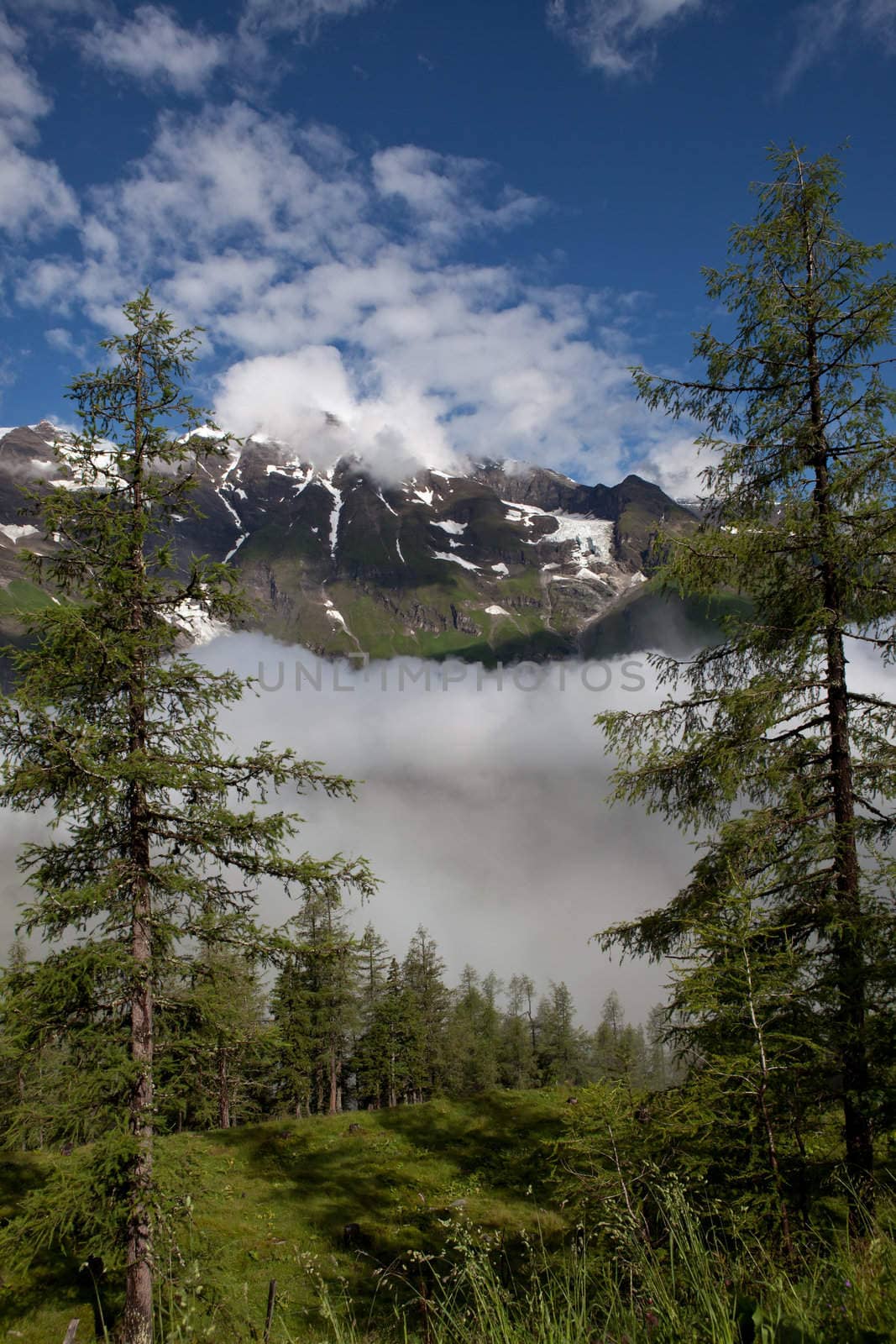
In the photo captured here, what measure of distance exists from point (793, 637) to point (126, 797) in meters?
10.3

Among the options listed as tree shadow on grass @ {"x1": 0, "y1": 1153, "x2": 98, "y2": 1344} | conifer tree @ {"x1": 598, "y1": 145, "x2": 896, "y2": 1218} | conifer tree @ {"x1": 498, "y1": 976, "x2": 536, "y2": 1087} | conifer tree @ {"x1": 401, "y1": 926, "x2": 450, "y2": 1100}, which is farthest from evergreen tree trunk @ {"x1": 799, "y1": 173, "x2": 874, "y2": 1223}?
conifer tree @ {"x1": 498, "y1": 976, "x2": 536, "y2": 1087}

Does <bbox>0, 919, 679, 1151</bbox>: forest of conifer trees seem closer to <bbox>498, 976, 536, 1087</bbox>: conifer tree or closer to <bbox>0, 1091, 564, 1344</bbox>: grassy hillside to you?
<bbox>498, 976, 536, 1087</bbox>: conifer tree

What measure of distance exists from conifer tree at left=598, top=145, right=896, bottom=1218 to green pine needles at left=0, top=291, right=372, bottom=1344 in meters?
5.50

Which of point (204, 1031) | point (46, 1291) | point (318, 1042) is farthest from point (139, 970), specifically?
point (318, 1042)

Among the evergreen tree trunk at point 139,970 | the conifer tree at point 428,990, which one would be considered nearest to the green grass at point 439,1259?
the evergreen tree trunk at point 139,970

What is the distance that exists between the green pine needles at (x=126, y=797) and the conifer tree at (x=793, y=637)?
5.50m

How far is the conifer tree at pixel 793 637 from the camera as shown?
9758 millimetres

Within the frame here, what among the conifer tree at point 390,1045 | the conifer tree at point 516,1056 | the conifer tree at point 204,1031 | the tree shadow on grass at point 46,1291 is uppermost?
the conifer tree at point 204,1031

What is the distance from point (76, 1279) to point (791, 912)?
53.5ft

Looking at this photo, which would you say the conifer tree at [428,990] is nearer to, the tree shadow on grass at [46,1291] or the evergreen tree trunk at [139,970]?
the tree shadow on grass at [46,1291]

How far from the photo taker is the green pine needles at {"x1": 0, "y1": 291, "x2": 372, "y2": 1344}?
10.0 metres

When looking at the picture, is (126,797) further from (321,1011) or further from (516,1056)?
(516,1056)

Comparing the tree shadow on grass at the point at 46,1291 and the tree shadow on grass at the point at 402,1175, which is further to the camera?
the tree shadow on grass at the point at 402,1175

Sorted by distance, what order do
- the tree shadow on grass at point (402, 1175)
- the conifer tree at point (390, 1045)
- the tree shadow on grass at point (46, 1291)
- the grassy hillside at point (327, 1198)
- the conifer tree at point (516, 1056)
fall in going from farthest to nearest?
the conifer tree at point (516, 1056), the conifer tree at point (390, 1045), the tree shadow on grass at point (402, 1175), the tree shadow on grass at point (46, 1291), the grassy hillside at point (327, 1198)
